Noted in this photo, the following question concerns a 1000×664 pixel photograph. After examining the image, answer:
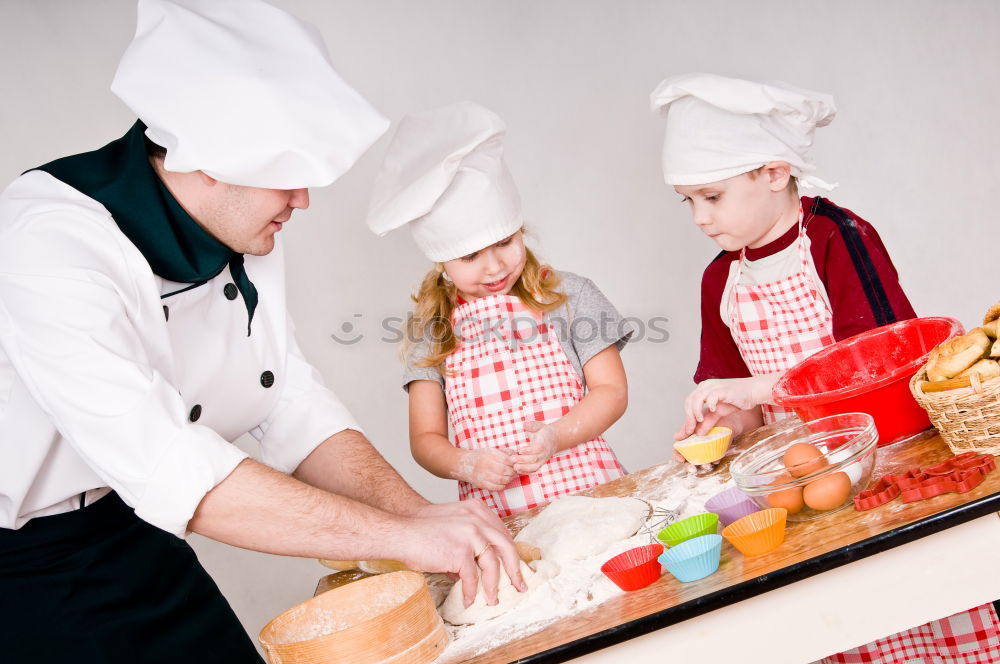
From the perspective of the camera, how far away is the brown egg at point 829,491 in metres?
1.11

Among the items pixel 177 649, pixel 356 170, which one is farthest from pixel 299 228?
pixel 177 649

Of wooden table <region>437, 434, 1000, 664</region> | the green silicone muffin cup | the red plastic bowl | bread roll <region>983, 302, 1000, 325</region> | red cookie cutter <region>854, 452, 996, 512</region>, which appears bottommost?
wooden table <region>437, 434, 1000, 664</region>

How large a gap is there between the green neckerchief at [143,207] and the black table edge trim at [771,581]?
0.81 meters

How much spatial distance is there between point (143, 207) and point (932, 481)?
117 centimetres

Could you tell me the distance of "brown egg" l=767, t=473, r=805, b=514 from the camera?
3.69ft

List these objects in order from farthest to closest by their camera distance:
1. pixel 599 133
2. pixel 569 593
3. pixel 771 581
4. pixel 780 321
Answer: pixel 599 133
pixel 780 321
pixel 569 593
pixel 771 581

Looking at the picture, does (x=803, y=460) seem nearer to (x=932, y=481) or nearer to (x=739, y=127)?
(x=932, y=481)

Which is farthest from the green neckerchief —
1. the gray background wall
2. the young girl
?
the gray background wall

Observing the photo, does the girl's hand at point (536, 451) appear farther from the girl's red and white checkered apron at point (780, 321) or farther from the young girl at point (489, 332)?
the girl's red and white checkered apron at point (780, 321)

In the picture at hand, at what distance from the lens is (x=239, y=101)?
127 centimetres

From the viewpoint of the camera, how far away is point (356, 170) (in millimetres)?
2750

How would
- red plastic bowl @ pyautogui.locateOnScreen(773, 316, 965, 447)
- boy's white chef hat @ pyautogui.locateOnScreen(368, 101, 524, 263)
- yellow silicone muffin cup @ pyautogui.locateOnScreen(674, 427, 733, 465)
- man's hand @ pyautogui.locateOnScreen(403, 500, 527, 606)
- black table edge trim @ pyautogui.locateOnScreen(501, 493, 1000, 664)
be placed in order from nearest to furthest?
1. black table edge trim @ pyautogui.locateOnScreen(501, 493, 1000, 664)
2. man's hand @ pyautogui.locateOnScreen(403, 500, 527, 606)
3. red plastic bowl @ pyautogui.locateOnScreen(773, 316, 965, 447)
4. yellow silicone muffin cup @ pyautogui.locateOnScreen(674, 427, 733, 465)
5. boy's white chef hat @ pyautogui.locateOnScreen(368, 101, 524, 263)

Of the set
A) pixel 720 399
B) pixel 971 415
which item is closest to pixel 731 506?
pixel 971 415

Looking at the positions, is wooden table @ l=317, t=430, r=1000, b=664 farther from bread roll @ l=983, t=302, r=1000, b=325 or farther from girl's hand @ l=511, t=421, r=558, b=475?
girl's hand @ l=511, t=421, r=558, b=475
